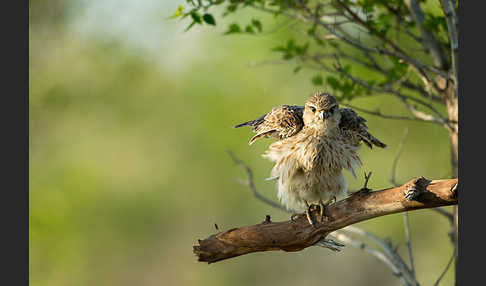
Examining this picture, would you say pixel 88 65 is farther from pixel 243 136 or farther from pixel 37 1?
pixel 243 136

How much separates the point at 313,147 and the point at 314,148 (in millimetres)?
10

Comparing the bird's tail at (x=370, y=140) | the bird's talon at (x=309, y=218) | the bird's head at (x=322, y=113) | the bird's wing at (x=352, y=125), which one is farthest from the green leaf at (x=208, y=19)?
the bird's talon at (x=309, y=218)

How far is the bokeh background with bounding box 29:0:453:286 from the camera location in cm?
1195

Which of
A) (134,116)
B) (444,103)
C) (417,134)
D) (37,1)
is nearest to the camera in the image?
(444,103)

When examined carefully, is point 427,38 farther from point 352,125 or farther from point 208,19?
point 208,19

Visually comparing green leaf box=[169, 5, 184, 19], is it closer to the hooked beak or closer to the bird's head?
the bird's head

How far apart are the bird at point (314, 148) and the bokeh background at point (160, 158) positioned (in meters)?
5.65

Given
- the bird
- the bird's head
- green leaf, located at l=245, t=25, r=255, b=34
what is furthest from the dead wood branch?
green leaf, located at l=245, t=25, r=255, b=34

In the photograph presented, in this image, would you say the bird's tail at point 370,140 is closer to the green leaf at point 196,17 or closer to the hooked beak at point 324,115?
the hooked beak at point 324,115

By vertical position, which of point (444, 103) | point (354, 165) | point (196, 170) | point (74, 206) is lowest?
point (354, 165)

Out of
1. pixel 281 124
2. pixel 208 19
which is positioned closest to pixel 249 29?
pixel 208 19

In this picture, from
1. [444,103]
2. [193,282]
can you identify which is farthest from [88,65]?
[444,103]

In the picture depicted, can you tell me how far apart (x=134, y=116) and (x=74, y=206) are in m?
3.14

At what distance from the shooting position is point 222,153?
15609 millimetres
